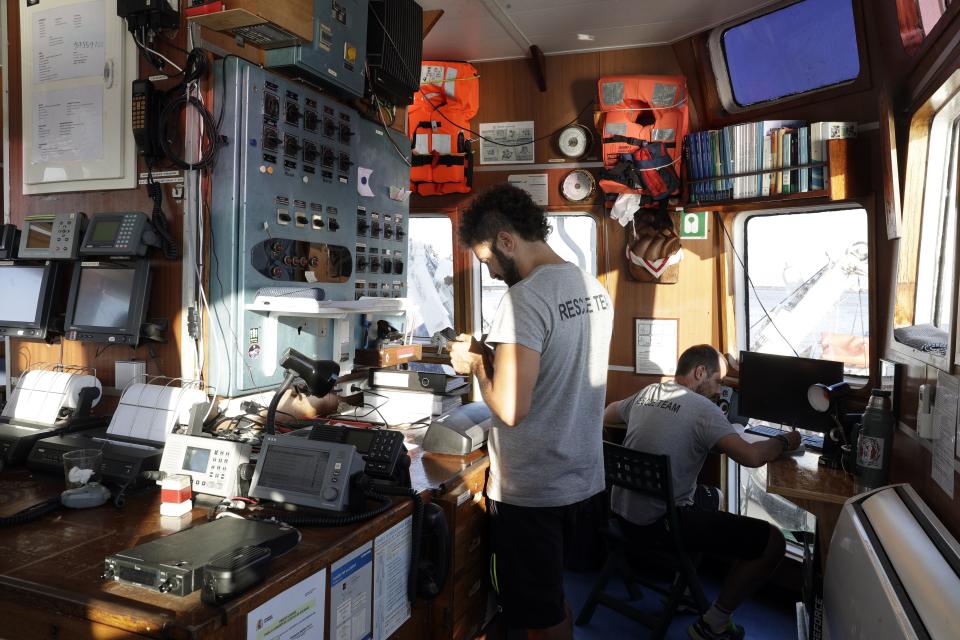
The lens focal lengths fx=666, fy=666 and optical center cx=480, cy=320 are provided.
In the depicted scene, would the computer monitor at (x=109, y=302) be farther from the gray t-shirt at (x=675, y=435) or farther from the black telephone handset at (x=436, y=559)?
the gray t-shirt at (x=675, y=435)

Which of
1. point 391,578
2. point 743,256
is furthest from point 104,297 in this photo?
point 743,256

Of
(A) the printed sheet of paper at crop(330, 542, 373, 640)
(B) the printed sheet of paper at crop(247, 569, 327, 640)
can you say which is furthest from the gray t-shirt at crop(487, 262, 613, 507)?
(B) the printed sheet of paper at crop(247, 569, 327, 640)

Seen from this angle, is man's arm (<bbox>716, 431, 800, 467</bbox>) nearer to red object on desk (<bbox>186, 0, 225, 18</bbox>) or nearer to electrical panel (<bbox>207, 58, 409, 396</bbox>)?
electrical panel (<bbox>207, 58, 409, 396</bbox>)

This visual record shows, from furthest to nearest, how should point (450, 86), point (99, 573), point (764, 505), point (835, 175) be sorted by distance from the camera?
point (450, 86)
point (764, 505)
point (835, 175)
point (99, 573)

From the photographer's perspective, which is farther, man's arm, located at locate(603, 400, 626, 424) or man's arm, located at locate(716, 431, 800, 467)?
man's arm, located at locate(603, 400, 626, 424)

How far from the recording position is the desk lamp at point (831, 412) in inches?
118

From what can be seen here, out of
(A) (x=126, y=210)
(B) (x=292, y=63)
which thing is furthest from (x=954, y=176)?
(A) (x=126, y=210)

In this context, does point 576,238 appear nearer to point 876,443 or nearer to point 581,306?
point 876,443

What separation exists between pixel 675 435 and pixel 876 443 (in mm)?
808

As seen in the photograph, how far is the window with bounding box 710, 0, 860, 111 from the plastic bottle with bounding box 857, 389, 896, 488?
1.97 meters

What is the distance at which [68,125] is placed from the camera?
3006 millimetres

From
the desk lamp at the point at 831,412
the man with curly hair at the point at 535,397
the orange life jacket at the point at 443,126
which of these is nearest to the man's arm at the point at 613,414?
the desk lamp at the point at 831,412

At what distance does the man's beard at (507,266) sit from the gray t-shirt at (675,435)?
124cm

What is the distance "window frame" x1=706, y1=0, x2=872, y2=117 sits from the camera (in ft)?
11.4
